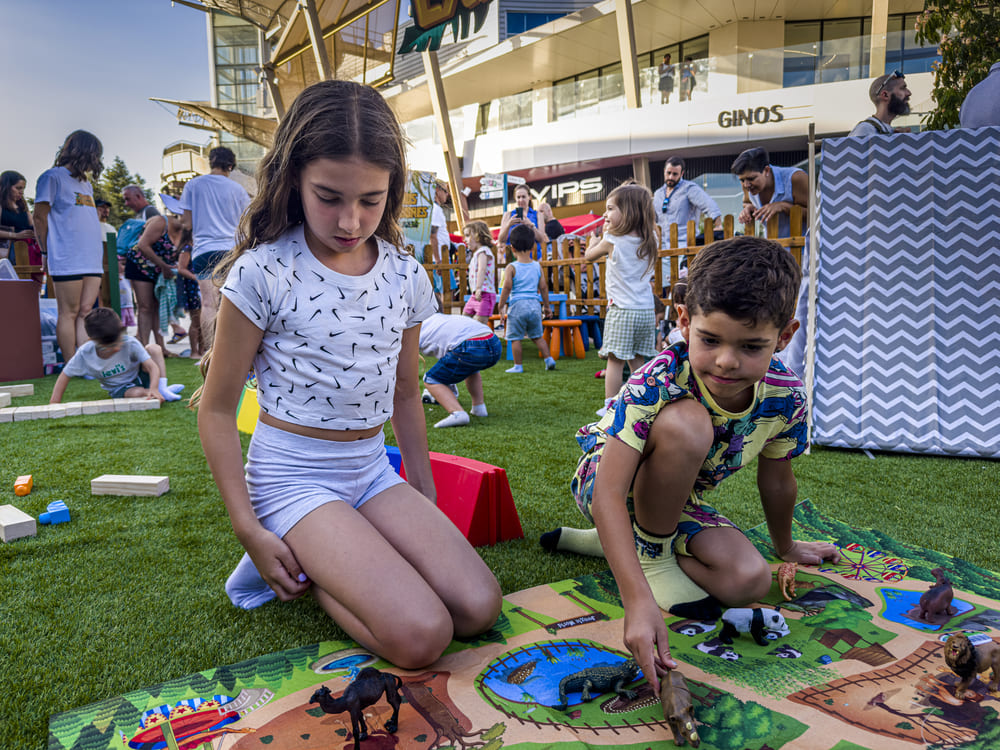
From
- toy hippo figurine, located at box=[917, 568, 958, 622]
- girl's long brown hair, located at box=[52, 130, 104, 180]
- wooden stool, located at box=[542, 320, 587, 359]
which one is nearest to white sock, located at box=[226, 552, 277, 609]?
toy hippo figurine, located at box=[917, 568, 958, 622]

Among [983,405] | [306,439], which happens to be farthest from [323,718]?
Answer: [983,405]

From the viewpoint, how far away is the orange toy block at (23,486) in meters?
2.98

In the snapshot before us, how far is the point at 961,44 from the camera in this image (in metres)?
5.95

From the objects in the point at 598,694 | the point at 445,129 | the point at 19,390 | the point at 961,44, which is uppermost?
the point at 445,129

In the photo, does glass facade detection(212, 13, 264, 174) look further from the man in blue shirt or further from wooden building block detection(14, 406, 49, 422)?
wooden building block detection(14, 406, 49, 422)

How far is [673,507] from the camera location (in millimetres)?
1837

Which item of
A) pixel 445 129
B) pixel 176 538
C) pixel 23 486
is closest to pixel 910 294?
pixel 176 538

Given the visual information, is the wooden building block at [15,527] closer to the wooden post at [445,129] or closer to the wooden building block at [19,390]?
the wooden building block at [19,390]

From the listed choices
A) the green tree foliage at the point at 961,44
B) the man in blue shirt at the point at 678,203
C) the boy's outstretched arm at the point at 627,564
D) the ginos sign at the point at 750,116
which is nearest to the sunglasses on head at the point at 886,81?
the green tree foliage at the point at 961,44

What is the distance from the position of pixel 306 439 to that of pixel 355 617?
505 mm

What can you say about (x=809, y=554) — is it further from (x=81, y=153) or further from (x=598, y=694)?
(x=81, y=153)

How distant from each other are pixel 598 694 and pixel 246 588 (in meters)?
1.06

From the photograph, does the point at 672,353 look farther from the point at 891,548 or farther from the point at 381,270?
the point at 891,548

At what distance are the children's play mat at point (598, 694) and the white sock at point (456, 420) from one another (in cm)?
239
